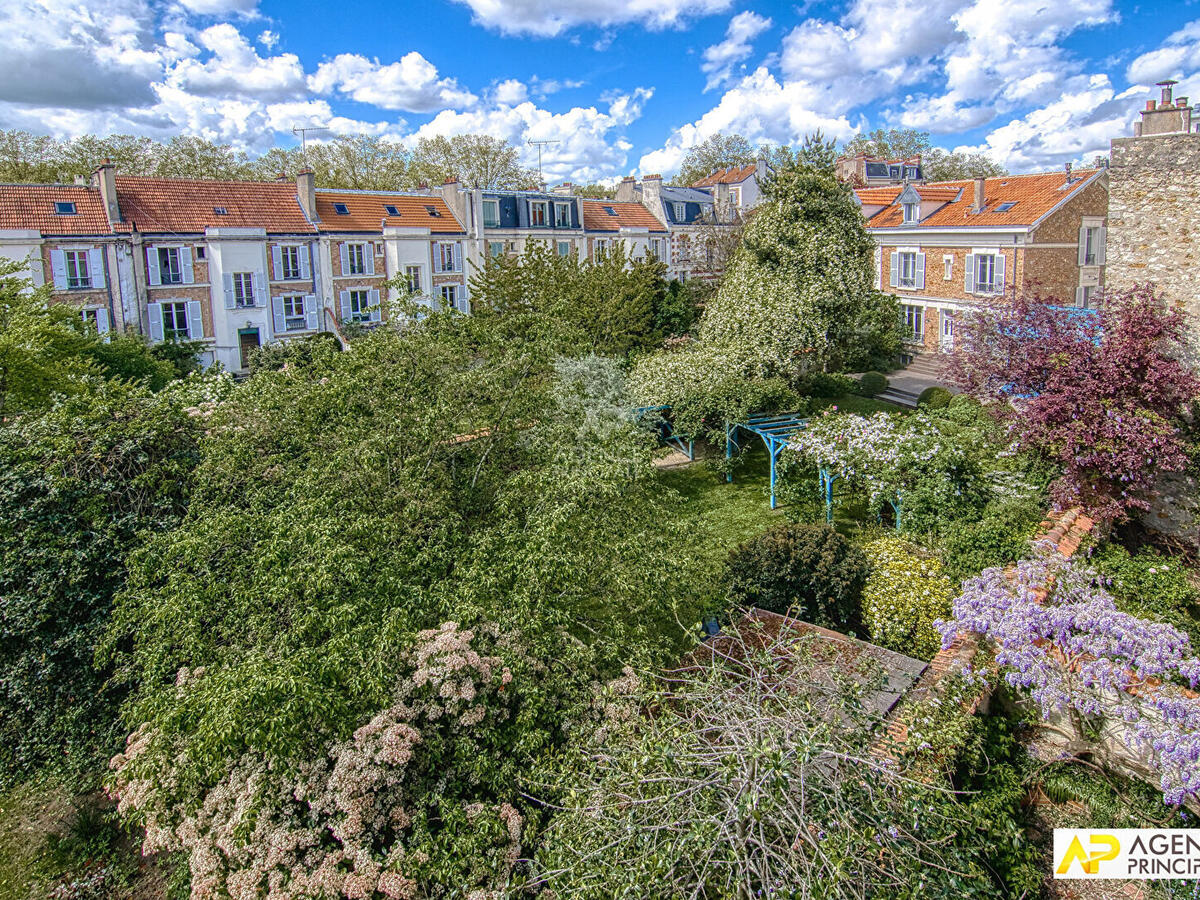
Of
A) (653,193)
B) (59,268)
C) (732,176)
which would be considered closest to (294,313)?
(59,268)

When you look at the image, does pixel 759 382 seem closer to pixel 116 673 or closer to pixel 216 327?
pixel 116 673

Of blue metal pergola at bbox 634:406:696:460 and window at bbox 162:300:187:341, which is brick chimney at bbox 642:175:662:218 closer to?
window at bbox 162:300:187:341

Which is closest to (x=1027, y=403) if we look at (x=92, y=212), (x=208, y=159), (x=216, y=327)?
(x=216, y=327)

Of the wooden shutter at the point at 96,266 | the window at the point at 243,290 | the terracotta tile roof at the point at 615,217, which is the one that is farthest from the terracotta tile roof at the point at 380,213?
the wooden shutter at the point at 96,266

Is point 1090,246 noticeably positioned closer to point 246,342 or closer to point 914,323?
point 914,323

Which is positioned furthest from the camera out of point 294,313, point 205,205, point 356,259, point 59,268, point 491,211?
point 491,211
